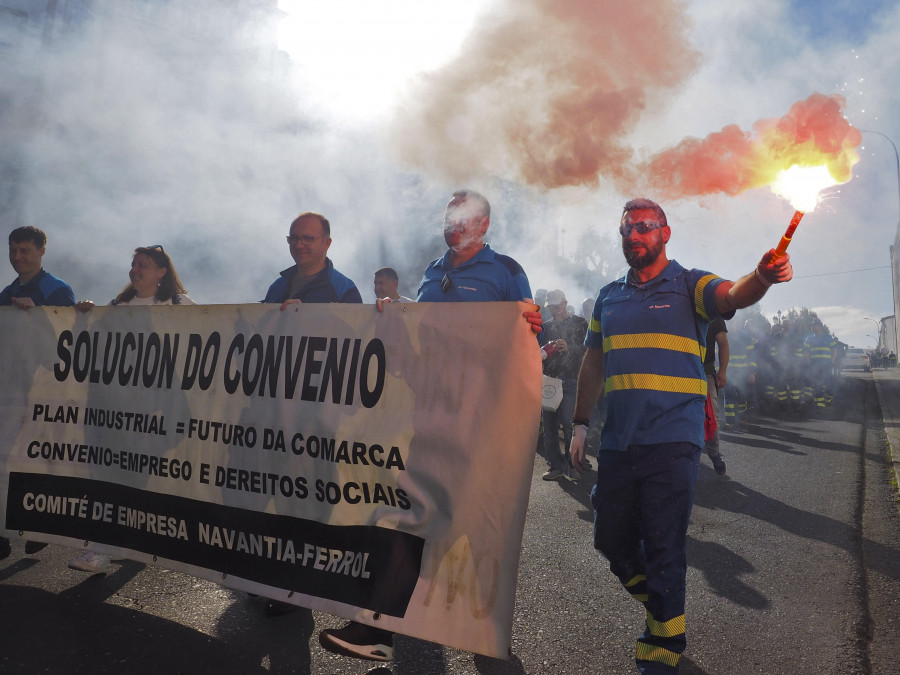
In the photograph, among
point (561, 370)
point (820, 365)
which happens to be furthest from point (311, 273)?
point (820, 365)

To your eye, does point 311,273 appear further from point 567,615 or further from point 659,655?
point 659,655

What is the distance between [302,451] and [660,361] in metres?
1.56

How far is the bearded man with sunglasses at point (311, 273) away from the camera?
3416 millimetres

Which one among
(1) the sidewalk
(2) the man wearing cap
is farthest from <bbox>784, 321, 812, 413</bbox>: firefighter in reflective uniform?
(2) the man wearing cap

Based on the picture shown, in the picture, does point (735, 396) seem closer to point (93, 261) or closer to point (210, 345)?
point (210, 345)

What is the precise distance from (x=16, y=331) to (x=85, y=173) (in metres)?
12.7

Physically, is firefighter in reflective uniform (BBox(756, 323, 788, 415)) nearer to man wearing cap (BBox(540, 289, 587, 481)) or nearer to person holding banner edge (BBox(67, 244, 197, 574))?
man wearing cap (BBox(540, 289, 587, 481))

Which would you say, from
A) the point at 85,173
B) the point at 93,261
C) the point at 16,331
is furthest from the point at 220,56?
the point at 16,331

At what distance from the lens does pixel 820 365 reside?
14.5 metres

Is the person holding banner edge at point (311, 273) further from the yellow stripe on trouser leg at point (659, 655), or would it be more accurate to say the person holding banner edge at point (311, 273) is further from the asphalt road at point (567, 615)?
the yellow stripe on trouser leg at point (659, 655)

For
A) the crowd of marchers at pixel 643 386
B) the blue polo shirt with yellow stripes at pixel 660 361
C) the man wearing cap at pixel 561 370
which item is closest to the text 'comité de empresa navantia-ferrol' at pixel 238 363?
the crowd of marchers at pixel 643 386

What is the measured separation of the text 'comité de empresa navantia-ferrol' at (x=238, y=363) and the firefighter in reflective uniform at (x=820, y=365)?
14422mm

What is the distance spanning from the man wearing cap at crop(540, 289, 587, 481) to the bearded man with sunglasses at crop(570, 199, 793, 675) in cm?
366

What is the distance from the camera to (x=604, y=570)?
3.66m
